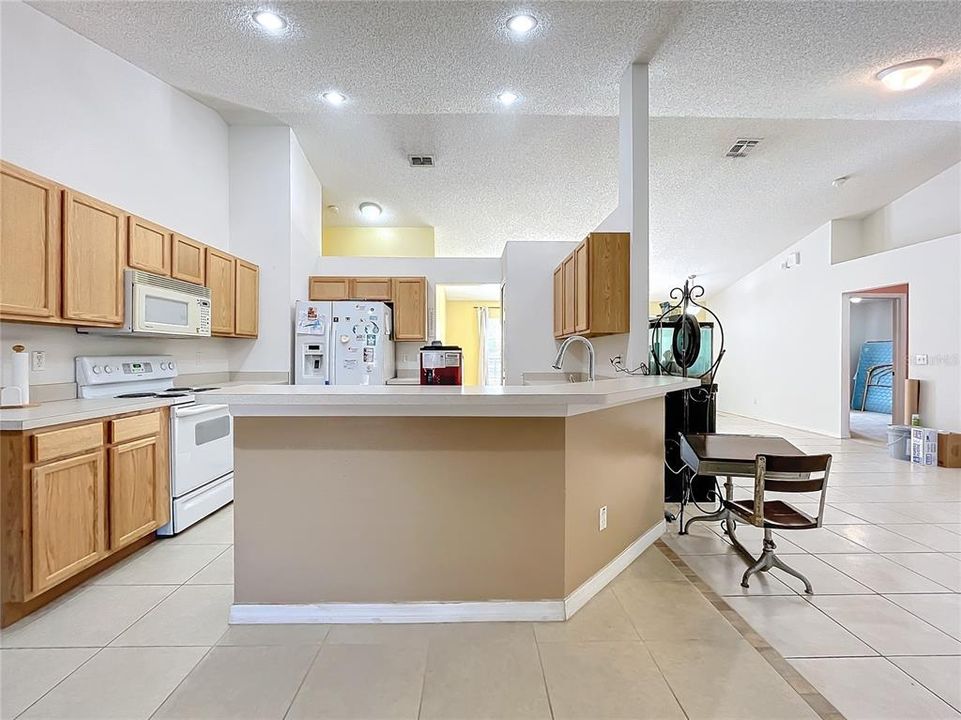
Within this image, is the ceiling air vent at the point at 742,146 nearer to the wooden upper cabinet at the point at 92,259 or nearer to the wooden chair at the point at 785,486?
the wooden chair at the point at 785,486

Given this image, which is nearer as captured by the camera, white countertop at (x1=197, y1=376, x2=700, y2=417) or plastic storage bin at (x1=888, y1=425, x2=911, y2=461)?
white countertop at (x1=197, y1=376, x2=700, y2=417)

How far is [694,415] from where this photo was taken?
13.1ft

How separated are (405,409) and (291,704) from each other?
3.46 ft

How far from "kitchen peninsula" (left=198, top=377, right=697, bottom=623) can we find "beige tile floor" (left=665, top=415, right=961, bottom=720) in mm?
962

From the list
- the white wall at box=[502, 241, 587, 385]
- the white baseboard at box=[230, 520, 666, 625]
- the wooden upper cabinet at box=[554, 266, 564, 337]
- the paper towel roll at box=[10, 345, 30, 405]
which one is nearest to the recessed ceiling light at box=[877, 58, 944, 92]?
the wooden upper cabinet at box=[554, 266, 564, 337]

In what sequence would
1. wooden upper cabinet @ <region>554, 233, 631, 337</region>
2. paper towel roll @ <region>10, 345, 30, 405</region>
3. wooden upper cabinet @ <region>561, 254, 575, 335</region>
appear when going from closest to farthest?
paper towel roll @ <region>10, 345, 30, 405</region>
wooden upper cabinet @ <region>554, 233, 631, 337</region>
wooden upper cabinet @ <region>561, 254, 575, 335</region>

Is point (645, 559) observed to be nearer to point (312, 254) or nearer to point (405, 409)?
point (405, 409)

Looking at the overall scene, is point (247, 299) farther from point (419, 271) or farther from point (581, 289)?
point (581, 289)

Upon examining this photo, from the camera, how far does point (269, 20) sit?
Answer: 3.19 metres

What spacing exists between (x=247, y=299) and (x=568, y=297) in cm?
301

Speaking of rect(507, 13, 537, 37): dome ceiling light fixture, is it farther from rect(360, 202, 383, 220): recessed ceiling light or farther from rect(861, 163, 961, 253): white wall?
rect(861, 163, 961, 253): white wall

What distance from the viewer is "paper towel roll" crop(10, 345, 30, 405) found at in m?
2.58

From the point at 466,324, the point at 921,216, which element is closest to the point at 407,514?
the point at 921,216

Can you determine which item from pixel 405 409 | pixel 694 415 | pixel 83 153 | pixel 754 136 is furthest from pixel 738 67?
pixel 83 153
